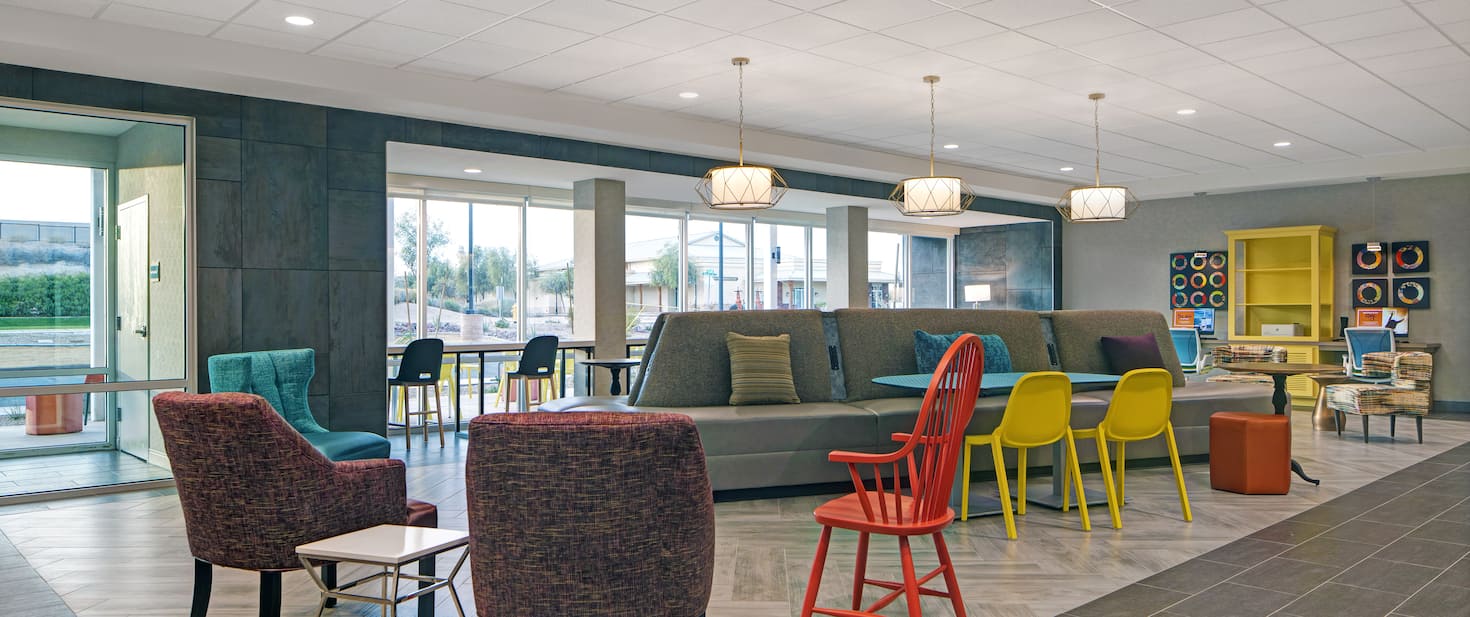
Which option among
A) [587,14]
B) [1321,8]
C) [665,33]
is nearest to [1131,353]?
[1321,8]

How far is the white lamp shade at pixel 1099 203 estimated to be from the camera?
24.9ft

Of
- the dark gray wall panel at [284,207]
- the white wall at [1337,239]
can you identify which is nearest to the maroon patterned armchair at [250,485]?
the dark gray wall panel at [284,207]

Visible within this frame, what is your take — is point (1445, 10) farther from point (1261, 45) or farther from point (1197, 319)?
point (1197, 319)

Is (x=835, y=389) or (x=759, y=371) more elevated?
(x=759, y=371)

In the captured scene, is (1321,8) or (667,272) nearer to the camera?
(1321,8)

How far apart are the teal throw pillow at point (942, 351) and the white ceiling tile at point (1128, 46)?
6.27ft

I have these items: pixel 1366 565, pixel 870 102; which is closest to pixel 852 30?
pixel 870 102

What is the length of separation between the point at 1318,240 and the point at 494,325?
9032 millimetres

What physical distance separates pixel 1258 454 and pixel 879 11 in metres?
3.29

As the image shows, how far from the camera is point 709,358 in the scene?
554cm

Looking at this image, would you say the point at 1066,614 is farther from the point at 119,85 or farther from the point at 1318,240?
the point at 1318,240

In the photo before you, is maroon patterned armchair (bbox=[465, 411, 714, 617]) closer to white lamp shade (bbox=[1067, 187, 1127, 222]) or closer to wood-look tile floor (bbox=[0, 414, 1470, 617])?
wood-look tile floor (bbox=[0, 414, 1470, 617])

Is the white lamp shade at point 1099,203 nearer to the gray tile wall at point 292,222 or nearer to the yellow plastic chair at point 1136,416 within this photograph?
the yellow plastic chair at point 1136,416

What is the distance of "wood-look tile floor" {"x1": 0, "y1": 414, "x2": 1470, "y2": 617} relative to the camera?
338cm
